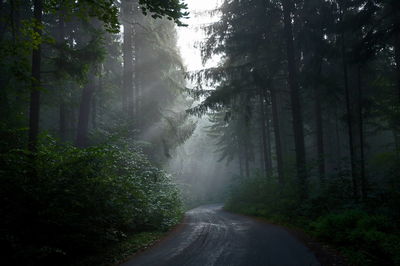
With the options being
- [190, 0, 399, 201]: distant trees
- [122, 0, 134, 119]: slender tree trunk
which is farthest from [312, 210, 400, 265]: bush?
[122, 0, 134, 119]: slender tree trunk

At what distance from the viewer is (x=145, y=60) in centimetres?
1994

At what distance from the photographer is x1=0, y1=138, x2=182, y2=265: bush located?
6.03m

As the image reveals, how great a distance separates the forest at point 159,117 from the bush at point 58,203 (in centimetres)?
4

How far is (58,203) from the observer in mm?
6547

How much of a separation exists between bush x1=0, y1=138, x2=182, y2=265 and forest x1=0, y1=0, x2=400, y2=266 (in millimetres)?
37

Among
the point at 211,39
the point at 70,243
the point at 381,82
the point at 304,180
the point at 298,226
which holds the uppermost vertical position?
the point at 211,39

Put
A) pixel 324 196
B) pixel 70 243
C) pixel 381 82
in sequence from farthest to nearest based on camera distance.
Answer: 1. pixel 381 82
2. pixel 324 196
3. pixel 70 243

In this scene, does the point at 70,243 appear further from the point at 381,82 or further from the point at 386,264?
the point at 381,82

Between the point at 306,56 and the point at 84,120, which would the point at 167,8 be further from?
the point at 306,56

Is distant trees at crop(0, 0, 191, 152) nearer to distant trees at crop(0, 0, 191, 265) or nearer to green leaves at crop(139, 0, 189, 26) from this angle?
distant trees at crop(0, 0, 191, 265)

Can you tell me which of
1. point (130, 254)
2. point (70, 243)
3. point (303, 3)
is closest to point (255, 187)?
point (303, 3)

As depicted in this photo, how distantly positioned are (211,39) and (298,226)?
1204 centimetres

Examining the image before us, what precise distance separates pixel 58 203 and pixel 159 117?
1376cm

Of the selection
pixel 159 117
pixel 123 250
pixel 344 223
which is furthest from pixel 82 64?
pixel 159 117
